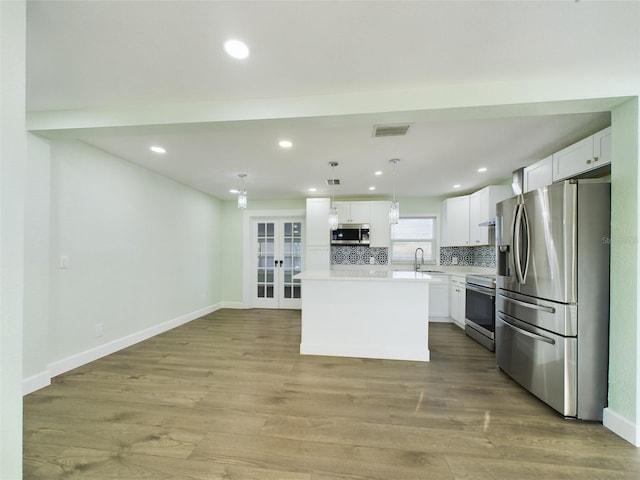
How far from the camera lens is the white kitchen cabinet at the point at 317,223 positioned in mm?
5184

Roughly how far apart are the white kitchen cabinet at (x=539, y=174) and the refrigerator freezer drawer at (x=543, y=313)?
1353mm

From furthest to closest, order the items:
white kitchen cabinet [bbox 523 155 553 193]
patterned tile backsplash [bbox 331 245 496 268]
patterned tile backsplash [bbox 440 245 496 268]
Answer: patterned tile backsplash [bbox 331 245 496 268] → patterned tile backsplash [bbox 440 245 496 268] → white kitchen cabinet [bbox 523 155 553 193]

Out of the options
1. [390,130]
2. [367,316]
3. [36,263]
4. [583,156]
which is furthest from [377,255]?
[36,263]

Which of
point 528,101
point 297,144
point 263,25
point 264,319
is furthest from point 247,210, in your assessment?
point 528,101

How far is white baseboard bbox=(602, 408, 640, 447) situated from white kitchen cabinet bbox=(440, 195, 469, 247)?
9.66ft

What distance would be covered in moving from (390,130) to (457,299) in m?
3.32

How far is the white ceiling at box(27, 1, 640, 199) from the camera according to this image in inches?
51.1

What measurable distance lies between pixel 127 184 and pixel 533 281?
4.74m

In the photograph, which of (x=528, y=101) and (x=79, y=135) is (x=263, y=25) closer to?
(x=528, y=101)

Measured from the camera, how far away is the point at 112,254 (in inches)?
128

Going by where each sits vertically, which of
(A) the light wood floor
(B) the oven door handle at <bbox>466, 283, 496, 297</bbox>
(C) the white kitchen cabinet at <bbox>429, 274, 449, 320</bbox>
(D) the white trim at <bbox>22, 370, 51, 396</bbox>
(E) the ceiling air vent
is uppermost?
(E) the ceiling air vent

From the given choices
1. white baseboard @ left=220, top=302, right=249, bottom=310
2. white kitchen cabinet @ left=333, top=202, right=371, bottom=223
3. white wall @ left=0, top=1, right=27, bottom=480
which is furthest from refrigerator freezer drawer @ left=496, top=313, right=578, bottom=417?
white baseboard @ left=220, top=302, right=249, bottom=310

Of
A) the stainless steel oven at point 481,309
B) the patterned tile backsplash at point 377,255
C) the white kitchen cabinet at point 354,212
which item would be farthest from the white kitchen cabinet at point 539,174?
the white kitchen cabinet at point 354,212

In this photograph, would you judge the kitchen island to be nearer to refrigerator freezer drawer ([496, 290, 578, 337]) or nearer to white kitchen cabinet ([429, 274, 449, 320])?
refrigerator freezer drawer ([496, 290, 578, 337])
